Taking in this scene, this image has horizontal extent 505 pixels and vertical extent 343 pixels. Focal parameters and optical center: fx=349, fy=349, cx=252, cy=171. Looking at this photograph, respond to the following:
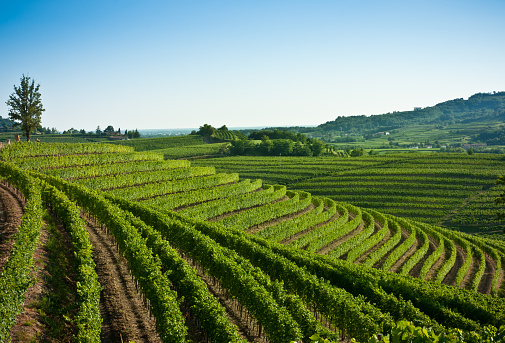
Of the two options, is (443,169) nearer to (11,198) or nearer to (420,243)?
(420,243)

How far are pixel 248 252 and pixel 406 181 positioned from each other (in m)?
66.9

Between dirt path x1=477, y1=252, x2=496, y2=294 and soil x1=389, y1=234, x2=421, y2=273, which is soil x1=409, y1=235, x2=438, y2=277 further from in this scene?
dirt path x1=477, y1=252, x2=496, y2=294

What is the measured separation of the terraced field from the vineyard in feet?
1.58

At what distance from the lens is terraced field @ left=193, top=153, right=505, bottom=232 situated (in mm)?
68625

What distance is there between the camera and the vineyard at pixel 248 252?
15.9 metres

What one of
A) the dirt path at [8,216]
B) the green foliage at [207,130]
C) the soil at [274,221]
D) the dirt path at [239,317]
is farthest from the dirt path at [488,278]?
the green foliage at [207,130]

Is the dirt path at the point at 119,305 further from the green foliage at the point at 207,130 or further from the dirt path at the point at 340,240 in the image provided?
the green foliage at the point at 207,130

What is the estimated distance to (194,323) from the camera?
1775 centimetres

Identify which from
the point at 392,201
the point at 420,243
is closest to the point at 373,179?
the point at 392,201

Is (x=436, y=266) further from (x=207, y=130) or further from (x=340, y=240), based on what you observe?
A: (x=207, y=130)

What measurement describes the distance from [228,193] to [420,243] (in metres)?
27.6

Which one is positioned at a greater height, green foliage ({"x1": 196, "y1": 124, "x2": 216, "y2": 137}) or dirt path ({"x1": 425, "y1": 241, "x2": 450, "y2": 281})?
green foliage ({"x1": 196, "y1": 124, "x2": 216, "y2": 137})

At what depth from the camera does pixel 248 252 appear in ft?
86.8

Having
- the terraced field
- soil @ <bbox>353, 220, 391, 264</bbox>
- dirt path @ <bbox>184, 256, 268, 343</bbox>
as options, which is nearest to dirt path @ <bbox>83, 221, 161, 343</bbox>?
dirt path @ <bbox>184, 256, 268, 343</bbox>
